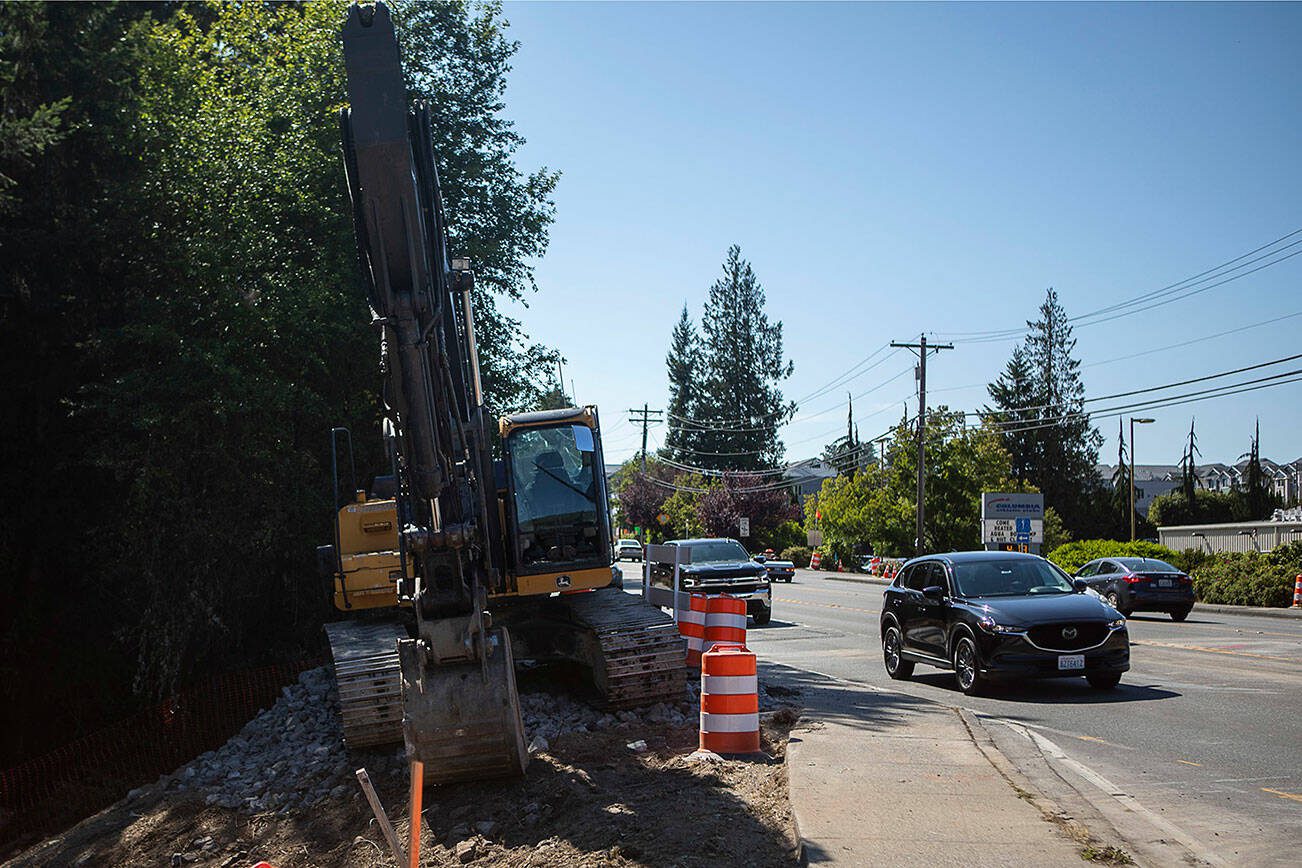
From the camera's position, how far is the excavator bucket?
8.63m

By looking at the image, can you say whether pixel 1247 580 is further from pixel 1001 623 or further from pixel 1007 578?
pixel 1001 623

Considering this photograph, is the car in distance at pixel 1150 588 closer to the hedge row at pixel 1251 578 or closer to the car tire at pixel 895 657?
the hedge row at pixel 1251 578

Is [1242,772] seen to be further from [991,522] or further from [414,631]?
[991,522]

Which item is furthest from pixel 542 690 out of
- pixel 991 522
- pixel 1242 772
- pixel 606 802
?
pixel 991 522

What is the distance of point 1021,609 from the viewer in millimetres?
14148

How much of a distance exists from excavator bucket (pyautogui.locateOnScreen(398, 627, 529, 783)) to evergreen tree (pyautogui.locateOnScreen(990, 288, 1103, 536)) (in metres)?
80.4

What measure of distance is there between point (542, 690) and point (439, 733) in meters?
5.94

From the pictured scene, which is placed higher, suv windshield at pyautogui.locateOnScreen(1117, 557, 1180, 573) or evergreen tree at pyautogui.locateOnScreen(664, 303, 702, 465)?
evergreen tree at pyautogui.locateOnScreen(664, 303, 702, 465)

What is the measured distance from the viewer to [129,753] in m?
16.4

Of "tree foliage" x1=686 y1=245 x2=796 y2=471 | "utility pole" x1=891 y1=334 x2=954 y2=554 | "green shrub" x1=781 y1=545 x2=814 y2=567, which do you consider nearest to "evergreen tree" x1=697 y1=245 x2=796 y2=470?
"tree foliage" x1=686 y1=245 x2=796 y2=471

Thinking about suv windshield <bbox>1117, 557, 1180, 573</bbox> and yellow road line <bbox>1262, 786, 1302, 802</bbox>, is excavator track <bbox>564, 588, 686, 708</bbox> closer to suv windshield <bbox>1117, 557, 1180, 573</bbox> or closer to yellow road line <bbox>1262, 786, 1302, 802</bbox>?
yellow road line <bbox>1262, 786, 1302, 802</bbox>

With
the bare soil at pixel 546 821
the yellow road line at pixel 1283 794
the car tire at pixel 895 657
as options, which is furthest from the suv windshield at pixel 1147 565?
the yellow road line at pixel 1283 794

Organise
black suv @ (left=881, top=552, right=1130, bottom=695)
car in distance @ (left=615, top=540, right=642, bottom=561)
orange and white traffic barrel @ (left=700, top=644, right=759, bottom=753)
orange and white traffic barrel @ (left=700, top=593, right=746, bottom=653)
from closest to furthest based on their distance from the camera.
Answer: orange and white traffic barrel @ (left=700, top=644, right=759, bottom=753)
orange and white traffic barrel @ (left=700, top=593, right=746, bottom=653)
black suv @ (left=881, top=552, right=1130, bottom=695)
car in distance @ (left=615, top=540, right=642, bottom=561)

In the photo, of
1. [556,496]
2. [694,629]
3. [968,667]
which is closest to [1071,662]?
[968,667]
